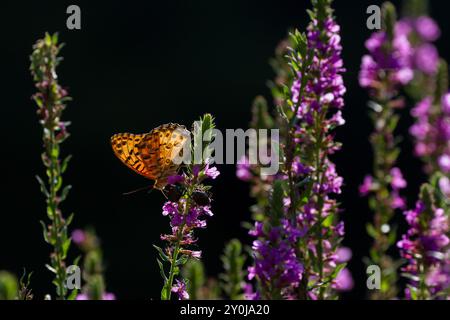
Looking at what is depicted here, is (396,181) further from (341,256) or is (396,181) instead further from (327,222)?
(327,222)

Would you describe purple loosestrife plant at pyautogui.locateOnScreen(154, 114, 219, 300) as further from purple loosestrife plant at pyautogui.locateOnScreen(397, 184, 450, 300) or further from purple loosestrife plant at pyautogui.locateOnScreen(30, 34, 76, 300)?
purple loosestrife plant at pyautogui.locateOnScreen(397, 184, 450, 300)

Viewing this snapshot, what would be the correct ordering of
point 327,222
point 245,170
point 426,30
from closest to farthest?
point 327,222, point 245,170, point 426,30

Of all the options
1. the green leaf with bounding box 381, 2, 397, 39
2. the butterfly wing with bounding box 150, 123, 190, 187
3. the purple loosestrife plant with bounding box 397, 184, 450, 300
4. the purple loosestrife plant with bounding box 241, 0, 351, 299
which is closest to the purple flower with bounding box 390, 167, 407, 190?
the green leaf with bounding box 381, 2, 397, 39

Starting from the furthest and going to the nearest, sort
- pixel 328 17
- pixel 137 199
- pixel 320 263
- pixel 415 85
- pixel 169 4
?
pixel 169 4 → pixel 137 199 → pixel 415 85 → pixel 328 17 → pixel 320 263

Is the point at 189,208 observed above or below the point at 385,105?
below

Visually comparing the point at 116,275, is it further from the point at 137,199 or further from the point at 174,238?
the point at 174,238

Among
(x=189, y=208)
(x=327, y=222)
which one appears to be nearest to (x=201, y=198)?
(x=189, y=208)
